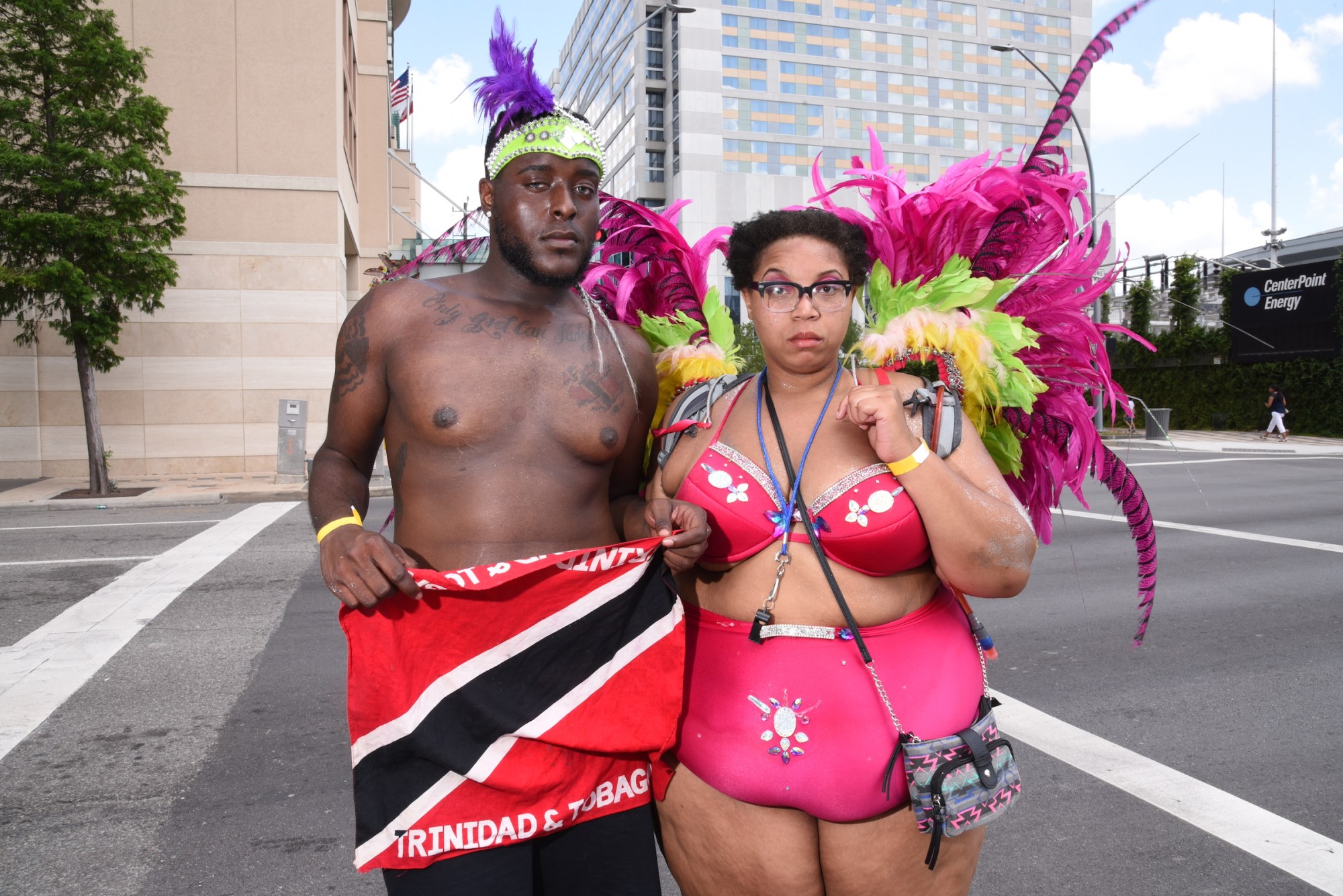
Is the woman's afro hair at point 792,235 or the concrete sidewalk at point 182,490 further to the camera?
the concrete sidewalk at point 182,490

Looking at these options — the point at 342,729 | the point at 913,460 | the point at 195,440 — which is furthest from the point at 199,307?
the point at 913,460

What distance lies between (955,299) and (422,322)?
130 cm

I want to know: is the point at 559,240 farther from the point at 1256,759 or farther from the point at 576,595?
the point at 1256,759

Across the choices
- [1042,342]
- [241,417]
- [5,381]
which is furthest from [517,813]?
[5,381]

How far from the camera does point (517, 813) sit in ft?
6.53

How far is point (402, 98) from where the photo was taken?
34.5 metres

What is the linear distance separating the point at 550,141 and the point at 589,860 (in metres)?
1.63

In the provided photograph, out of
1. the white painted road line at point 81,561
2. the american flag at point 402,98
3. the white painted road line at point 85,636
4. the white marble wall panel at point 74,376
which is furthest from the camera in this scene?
the american flag at point 402,98

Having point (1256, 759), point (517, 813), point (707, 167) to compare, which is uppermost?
point (707, 167)

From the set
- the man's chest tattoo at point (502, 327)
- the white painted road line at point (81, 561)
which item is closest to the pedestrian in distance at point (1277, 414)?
the white painted road line at point (81, 561)

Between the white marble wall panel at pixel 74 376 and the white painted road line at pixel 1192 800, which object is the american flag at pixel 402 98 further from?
the white painted road line at pixel 1192 800

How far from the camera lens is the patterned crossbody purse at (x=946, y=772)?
6.23 ft

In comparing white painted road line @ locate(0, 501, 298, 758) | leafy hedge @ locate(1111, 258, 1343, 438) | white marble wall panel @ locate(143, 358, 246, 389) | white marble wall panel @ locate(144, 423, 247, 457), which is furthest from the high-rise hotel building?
white painted road line @ locate(0, 501, 298, 758)

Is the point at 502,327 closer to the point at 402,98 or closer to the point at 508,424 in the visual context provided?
the point at 508,424
